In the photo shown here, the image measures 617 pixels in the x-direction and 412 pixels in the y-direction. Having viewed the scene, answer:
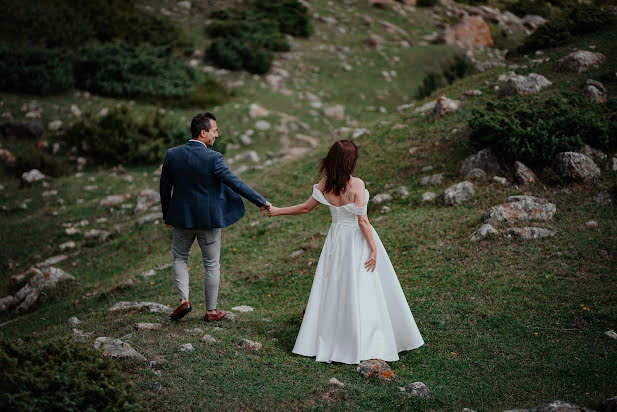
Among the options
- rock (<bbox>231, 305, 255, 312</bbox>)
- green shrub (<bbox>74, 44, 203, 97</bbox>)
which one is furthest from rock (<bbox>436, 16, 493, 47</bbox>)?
rock (<bbox>231, 305, 255, 312</bbox>)

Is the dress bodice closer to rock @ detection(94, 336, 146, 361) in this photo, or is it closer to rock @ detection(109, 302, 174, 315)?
rock @ detection(94, 336, 146, 361)

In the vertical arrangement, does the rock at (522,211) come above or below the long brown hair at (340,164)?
below

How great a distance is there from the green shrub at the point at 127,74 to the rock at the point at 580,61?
12386mm

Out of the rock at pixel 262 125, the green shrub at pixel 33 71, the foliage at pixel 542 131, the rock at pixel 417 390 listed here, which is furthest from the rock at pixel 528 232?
the green shrub at pixel 33 71

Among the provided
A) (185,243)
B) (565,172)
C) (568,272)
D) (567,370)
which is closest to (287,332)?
(185,243)

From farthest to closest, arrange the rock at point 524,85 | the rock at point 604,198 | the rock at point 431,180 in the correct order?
the rock at point 524,85
the rock at point 431,180
the rock at point 604,198

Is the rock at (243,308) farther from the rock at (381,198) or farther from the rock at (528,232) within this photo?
the rock at (528,232)

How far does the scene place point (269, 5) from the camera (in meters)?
24.7

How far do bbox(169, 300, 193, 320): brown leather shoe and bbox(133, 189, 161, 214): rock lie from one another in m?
7.04

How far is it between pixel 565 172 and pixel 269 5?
1950cm

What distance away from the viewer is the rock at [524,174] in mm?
9234

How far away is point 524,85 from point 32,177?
1357 centimetres

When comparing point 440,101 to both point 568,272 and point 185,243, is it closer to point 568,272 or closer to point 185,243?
point 568,272

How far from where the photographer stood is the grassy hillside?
480 cm
